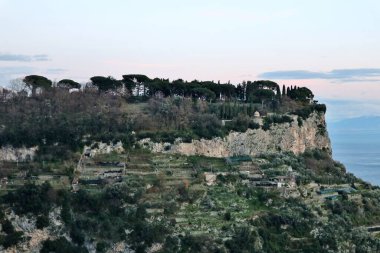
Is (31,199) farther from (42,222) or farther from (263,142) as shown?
(263,142)

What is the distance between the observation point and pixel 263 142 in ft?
170

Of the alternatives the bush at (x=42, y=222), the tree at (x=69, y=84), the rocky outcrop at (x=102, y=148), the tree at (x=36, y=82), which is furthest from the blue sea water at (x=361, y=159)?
the bush at (x=42, y=222)

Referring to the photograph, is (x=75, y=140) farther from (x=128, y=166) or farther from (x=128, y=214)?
(x=128, y=214)

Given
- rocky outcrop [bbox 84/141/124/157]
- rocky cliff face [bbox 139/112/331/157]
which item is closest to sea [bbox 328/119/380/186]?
rocky cliff face [bbox 139/112/331/157]

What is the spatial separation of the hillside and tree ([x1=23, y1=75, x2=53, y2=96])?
12 centimetres

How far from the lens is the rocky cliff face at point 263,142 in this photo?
1854 inches

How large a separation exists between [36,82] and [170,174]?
19.1 metres

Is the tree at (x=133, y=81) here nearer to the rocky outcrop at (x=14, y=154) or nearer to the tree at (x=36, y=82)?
the tree at (x=36, y=82)

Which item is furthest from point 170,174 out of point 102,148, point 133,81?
point 133,81

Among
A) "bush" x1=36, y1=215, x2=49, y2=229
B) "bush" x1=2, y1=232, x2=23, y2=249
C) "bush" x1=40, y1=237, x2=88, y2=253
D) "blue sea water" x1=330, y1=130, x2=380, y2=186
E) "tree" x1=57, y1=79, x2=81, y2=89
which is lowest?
"blue sea water" x1=330, y1=130, x2=380, y2=186

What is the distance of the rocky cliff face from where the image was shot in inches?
1854

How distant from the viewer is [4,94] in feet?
176

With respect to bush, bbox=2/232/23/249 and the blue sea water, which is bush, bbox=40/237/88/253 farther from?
the blue sea water

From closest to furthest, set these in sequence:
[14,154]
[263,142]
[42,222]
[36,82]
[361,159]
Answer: [42,222] → [14,154] → [263,142] → [36,82] → [361,159]
